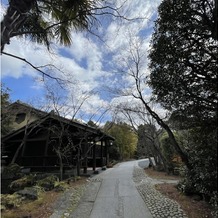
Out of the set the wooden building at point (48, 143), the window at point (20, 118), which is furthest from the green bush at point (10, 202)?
the window at point (20, 118)

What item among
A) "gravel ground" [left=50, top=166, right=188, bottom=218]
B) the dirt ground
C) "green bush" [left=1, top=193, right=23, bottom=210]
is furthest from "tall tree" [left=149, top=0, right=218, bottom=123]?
"green bush" [left=1, top=193, right=23, bottom=210]

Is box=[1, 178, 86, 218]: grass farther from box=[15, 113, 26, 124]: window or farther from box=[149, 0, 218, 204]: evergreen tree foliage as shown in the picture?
box=[15, 113, 26, 124]: window

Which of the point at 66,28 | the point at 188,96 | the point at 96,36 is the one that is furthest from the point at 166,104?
the point at 66,28

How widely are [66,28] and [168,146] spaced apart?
1264cm

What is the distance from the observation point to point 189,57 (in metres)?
5.23

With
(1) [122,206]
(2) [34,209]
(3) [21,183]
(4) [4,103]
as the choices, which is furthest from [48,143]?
(1) [122,206]

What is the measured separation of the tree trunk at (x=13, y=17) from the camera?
3449mm

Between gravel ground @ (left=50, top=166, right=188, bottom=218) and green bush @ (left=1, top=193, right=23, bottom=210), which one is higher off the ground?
green bush @ (left=1, top=193, right=23, bottom=210)

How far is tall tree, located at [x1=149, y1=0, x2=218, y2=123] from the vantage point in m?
4.96

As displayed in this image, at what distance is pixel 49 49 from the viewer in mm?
5148

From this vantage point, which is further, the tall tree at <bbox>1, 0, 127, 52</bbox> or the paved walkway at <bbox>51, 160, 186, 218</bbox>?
the paved walkway at <bbox>51, 160, 186, 218</bbox>

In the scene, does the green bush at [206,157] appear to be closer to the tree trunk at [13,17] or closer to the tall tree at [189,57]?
the tall tree at [189,57]

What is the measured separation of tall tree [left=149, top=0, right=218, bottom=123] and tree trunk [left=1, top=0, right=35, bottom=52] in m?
3.03

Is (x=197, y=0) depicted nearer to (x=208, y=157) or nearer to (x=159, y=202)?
(x=208, y=157)
